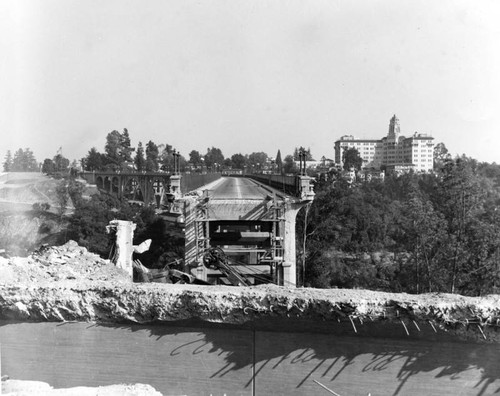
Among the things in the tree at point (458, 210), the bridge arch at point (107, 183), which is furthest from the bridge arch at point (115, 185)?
the tree at point (458, 210)

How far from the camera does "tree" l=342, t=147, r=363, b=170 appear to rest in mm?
54912

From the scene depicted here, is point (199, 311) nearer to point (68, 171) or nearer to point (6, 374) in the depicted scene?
point (6, 374)

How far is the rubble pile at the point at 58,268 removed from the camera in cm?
905

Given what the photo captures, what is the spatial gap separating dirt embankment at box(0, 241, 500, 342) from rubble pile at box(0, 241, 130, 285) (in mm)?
124

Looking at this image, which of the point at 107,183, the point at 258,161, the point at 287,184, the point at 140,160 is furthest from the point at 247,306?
the point at 258,161

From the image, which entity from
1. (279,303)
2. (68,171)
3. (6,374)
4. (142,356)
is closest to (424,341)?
(279,303)

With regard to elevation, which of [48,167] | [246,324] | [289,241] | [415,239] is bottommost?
[415,239]

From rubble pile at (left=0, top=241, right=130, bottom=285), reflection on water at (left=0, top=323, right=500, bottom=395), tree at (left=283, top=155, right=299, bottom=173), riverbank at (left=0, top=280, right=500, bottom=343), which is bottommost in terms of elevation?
reflection on water at (left=0, top=323, right=500, bottom=395)

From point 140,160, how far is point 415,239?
2895 cm

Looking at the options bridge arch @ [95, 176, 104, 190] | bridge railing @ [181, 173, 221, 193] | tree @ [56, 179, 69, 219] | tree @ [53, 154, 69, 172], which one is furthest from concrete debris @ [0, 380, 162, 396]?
bridge arch @ [95, 176, 104, 190]

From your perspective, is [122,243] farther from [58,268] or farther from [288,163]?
[288,163]

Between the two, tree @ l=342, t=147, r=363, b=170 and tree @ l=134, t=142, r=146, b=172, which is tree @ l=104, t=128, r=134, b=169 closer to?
tree @ l=134, t=142, r=146, b=172

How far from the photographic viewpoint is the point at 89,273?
32.0 ft

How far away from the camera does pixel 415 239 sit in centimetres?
2123
